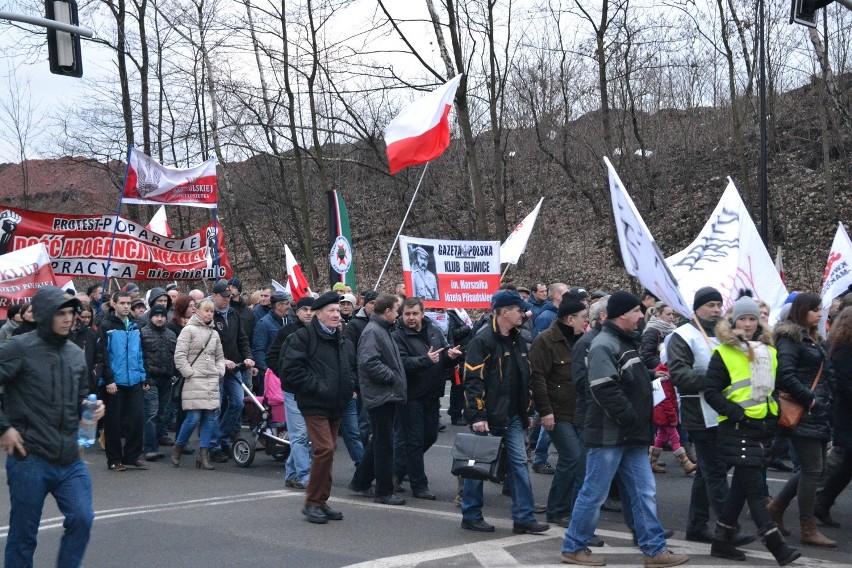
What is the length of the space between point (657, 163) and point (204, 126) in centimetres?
1587

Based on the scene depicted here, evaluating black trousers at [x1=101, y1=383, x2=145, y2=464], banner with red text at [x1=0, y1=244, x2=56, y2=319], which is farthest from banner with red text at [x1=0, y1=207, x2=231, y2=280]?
black trousers at [x1=101, y1=383, x2=145, y2=464]

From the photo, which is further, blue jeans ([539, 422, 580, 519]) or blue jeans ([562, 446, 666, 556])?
blue jeans ([539, 422, 580, 519])

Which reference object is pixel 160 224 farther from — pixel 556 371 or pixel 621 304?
pixel 621 304

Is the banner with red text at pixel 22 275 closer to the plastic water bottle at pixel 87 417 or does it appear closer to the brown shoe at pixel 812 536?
the plastic water bottle at pixel 87 417

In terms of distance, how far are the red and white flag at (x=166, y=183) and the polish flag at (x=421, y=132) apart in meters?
3.42

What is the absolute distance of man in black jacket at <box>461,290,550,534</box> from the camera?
757 cm

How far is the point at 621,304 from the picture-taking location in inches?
262

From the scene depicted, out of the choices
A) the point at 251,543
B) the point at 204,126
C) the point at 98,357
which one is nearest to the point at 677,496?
the point at 251,543

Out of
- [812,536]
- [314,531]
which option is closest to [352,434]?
[314,531]

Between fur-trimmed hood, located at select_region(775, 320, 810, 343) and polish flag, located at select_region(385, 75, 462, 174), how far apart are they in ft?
22.4

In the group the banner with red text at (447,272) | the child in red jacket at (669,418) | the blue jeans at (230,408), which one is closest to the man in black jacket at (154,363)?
the blue jeans at (230,408)

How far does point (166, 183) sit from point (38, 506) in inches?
407

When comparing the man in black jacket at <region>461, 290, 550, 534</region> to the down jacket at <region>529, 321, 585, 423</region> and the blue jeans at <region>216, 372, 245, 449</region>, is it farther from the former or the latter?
the blue jeans at <region>216, 372, 245, 449</region>

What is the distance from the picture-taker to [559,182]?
40312 millimetres
